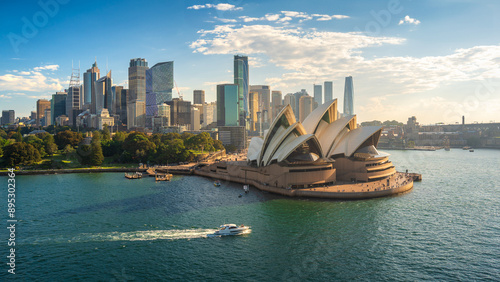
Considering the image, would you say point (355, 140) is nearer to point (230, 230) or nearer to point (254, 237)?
point (254, 237)

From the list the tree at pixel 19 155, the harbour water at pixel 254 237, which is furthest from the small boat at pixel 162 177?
the tree at pixel 19 155

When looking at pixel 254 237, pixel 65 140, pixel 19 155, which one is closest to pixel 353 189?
pixel 254 237

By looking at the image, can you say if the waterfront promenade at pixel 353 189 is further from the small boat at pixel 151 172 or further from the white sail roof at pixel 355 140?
the small boat at pixel 151 172

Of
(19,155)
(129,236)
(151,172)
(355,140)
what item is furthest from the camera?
(19,155)

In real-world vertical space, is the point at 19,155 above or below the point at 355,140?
below

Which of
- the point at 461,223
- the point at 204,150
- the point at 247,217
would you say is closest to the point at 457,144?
the point at 204,150
